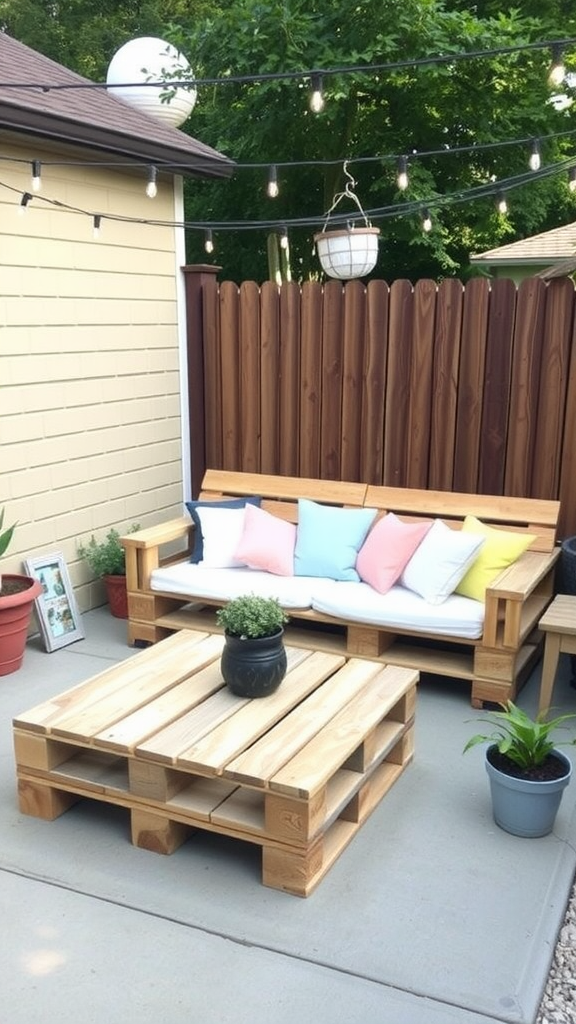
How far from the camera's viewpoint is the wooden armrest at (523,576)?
3.74 meters

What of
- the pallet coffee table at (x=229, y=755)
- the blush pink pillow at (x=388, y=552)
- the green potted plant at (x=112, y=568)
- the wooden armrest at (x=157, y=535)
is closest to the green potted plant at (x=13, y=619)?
the wooden armrest at (x=157, y=535)

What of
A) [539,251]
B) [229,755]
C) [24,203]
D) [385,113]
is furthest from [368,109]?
[229,755]

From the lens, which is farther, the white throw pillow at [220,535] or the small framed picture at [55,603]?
the white throw pillow at [220,535]

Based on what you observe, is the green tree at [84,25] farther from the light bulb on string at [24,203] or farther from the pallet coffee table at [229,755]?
the pallet coffee table at [229,755]

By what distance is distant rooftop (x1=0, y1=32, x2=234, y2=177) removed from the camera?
4.23 m

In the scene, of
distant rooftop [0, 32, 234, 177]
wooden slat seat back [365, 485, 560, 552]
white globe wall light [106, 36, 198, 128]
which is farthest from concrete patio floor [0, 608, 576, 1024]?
white globe wall light [106, 36, 198, 128]

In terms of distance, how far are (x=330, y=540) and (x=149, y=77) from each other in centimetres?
359

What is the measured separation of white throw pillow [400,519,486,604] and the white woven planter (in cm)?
196

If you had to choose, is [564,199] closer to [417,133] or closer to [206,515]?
[417,133]

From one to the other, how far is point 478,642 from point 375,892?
58.9 inches

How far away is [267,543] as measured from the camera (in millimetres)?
4605

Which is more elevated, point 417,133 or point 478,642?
point 417,133

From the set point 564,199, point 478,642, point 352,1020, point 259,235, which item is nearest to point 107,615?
point 478,642

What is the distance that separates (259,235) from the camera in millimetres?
12898
